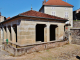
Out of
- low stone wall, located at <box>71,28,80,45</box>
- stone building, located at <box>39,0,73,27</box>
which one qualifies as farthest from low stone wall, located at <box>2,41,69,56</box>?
stone building, located at <box>39,0,73,27</box>

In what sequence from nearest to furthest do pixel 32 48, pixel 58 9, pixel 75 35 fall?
pixel 32 48, pixel 75 35, pixel 58 9

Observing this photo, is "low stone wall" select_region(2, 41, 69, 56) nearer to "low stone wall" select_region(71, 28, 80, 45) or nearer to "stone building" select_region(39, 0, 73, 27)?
"low stone wall" select_region(71, 28, 80, 45)

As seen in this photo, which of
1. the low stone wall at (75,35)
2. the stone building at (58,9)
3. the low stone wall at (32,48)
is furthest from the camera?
the stone building at (58,9)

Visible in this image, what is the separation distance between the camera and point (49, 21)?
8.59 metres

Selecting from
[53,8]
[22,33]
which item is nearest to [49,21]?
[22,33]

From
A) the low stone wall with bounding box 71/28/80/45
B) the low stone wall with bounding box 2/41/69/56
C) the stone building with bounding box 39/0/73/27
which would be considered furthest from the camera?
the stone building with bounding box 39/0/73/27

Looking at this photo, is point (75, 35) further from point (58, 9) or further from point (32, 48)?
point (58, 9)

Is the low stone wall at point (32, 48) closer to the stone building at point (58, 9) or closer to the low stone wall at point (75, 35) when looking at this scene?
the low stone wall at point (75, 35)

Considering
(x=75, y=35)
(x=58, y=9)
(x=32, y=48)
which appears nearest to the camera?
(x=32, y=48)

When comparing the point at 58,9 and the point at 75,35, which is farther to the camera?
the point at 58,9

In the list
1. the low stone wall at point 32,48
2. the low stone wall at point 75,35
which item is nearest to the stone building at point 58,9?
the low stone wall at point 75,35

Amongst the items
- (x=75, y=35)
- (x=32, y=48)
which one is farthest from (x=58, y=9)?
(x=32, y=48)

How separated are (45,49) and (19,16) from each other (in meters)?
4.10

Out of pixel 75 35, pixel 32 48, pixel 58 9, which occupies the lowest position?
pixel 32 48
